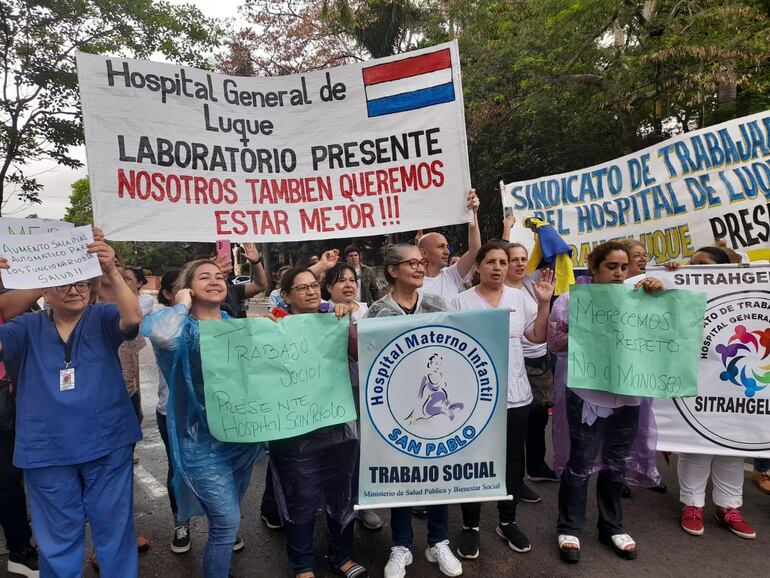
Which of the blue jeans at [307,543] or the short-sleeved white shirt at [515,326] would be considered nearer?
the blue jeans at [307,543]

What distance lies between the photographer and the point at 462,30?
43.8ft

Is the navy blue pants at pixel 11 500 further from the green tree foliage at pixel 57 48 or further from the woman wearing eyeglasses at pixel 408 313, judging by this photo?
the green tree foliage at pixel 57 48

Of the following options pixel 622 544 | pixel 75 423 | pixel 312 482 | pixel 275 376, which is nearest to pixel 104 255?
pixel 75 423

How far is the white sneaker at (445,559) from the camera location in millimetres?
2887

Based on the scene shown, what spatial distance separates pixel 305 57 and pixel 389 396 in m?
15.0

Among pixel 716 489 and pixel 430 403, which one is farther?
pixel 716 489

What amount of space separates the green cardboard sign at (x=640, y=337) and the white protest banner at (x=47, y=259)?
101 inches

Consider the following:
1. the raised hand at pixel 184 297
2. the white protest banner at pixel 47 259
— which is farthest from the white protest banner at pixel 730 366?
the white protest banner at pixel 47 259

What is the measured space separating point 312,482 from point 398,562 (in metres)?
0.67

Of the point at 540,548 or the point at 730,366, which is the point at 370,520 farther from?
the point at 730,366

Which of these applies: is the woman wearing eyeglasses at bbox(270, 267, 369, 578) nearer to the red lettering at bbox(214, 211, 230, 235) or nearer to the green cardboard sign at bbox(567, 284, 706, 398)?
the red lettering at bbox(214, 211, 230, 235)

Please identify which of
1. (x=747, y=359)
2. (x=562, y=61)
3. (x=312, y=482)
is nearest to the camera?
(x=312, y=482)

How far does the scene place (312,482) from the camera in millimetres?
2770

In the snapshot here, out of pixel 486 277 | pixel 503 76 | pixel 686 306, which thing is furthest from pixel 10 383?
pixel 503 76
